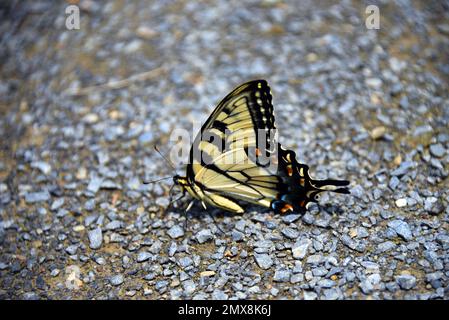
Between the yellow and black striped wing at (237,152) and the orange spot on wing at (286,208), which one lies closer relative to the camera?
the yellow and black striped wing at (237,152)

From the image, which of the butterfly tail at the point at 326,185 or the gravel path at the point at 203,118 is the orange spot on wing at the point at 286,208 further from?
the butterfly tail at the point at 326,185

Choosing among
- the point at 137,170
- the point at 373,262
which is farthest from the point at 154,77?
the point at 373,262

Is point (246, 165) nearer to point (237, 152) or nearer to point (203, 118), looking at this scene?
point (237, 152)

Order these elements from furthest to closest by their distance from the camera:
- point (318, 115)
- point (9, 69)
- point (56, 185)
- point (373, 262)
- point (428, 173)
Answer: point (9, 69) < point (318, 115) < point (56, 185) < point (428, 173) < point (373, 262)

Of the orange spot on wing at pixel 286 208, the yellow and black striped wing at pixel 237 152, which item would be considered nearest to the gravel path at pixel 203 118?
the orange spot on wing at pixel 286 208

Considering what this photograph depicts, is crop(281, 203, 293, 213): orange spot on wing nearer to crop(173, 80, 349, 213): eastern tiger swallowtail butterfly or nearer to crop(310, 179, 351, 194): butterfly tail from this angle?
crop(173, 80, 349, 213): eastern tiger swallowtail butterfly
